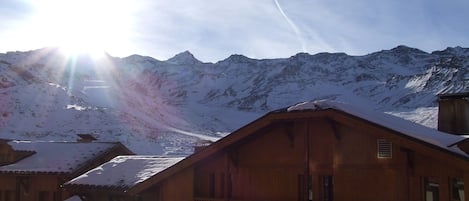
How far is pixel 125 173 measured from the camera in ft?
66.8

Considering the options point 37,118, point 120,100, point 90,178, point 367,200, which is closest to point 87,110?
point 37,118

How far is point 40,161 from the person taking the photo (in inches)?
1248

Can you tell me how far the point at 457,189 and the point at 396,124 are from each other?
2323 mm

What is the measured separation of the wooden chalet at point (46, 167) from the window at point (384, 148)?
1849cm

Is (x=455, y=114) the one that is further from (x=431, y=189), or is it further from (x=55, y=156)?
(x=55, y=156)

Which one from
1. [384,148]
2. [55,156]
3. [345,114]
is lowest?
[384,148]

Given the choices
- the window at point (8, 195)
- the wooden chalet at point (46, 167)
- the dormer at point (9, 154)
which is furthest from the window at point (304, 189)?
the dormer at point (9, 154)

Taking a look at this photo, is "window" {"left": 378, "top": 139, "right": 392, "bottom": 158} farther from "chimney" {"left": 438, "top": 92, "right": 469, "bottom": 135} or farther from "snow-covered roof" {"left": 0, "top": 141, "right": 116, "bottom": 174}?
"snow-covered roof" {"left": 0, "top": 141, "right": 116, "bottom": 174}

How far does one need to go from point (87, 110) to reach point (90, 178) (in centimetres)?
8693

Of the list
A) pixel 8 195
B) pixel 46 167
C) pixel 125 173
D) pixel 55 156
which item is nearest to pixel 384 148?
pixel 125 173

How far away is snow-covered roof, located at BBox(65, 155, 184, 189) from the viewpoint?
64.0 feet

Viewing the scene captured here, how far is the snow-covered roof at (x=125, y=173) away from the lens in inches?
768

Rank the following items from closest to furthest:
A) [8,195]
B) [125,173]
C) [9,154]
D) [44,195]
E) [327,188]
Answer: [327,188], [125,173], [44,195], [8,195], [9,154]

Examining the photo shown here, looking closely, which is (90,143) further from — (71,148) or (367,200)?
(367,200)
